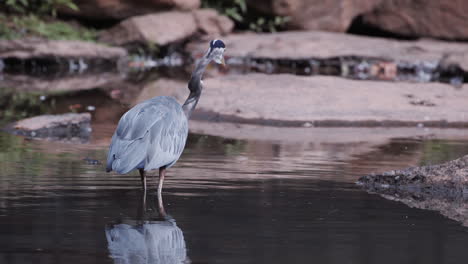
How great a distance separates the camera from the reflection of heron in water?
5398 millimetres

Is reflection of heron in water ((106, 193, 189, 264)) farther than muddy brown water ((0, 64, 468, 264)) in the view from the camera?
No

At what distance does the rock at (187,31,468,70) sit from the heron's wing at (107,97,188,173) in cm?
1430

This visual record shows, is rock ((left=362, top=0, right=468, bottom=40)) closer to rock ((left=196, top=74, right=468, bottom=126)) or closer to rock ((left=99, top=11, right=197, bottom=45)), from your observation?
rock ((left=99, top=11, right=197, bottom=45))

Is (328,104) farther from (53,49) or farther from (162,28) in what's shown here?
(162,28)

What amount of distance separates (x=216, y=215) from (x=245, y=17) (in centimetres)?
1930

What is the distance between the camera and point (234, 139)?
11.2 meters

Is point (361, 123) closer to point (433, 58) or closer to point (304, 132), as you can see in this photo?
point (304, 132)

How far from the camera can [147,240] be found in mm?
5863

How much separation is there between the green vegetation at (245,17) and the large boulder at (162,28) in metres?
1.22

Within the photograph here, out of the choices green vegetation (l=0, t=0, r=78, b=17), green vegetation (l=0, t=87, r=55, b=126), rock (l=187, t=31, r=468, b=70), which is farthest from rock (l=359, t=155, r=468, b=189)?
green vegetation (l=0, t=0, r=78, b=17)

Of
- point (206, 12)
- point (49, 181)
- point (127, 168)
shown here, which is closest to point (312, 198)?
point (127, 168)

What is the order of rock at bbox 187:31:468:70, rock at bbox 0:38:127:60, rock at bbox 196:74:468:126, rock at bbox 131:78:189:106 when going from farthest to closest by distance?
rock at bbox 187:31:468:70, rock at bbox 0:38:127:60, rock at bbox 131:78:189:106, rock at bbox 196:74:468:126

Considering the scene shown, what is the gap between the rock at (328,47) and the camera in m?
21.8

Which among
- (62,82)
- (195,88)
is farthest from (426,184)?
(62,82)
